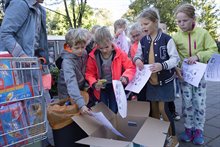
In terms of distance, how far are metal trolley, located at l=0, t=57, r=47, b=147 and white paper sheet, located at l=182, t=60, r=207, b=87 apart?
158cm

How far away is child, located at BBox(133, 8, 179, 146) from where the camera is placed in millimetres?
2326

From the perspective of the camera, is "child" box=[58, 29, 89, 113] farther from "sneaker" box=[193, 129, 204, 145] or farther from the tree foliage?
the tree foliage

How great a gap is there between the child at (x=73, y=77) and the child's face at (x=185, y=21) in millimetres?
1021

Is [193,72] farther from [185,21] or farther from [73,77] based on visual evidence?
[73,77]

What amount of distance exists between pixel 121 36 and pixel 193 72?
1317 millimetres

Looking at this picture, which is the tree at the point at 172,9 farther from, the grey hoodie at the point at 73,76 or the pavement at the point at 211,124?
the grey hoodie at the point at 73,76

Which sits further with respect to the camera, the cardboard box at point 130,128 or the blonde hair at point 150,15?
the blonde hair at point 150,15

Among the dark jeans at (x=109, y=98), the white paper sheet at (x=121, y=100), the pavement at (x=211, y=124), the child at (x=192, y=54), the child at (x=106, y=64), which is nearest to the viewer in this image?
the white paper sheet at (x=121, y=100)

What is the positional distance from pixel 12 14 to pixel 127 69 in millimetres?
1213

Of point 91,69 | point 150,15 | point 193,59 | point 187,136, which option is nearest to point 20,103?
point 91,69

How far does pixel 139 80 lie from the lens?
231cm

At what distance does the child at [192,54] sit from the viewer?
8.02 ft

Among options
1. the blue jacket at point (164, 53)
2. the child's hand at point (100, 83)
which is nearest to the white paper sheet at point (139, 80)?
the blue jacket at point (164, 53)

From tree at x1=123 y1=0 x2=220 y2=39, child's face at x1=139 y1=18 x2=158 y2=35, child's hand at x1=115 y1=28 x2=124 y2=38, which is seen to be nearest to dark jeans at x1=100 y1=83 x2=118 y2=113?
child's face at x1=139 y1=18 x2=158 y2=35
